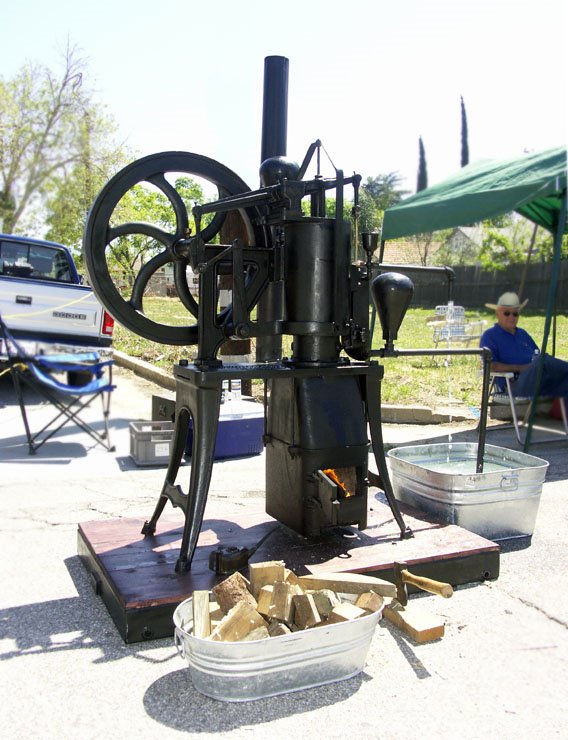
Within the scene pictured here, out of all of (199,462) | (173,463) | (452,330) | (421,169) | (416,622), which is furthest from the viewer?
(421,169)

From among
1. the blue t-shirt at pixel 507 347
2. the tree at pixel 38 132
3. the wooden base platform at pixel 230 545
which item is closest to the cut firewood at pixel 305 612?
the wooden base platform at pixel 230 545

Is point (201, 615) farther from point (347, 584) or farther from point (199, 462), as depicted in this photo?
point (199, 462)

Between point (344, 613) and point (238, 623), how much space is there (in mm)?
368

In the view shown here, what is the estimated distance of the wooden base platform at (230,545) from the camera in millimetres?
2703

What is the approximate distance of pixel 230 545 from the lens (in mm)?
3256

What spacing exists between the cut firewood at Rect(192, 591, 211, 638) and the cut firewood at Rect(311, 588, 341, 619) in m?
0.39

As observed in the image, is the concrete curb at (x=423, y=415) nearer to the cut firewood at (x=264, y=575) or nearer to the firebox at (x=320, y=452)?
the firebox at (x=320, y=452)

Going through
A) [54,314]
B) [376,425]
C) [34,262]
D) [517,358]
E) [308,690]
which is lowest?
[308,690]

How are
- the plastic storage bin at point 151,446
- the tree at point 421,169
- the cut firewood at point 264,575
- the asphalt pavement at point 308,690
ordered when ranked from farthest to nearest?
the tree at point 421,169
the plastic storage bin at point 151,446
the cut firewood at point 264,575
the asphalt pavement at point 308,690

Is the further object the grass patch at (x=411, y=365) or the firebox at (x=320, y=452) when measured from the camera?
the grass patch at (x=411, y=365)

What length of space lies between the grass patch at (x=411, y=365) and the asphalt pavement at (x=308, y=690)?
4.48 meters

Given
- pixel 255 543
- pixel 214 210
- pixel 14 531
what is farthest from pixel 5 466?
pixel 214 210

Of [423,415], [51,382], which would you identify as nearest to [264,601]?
[51,382]

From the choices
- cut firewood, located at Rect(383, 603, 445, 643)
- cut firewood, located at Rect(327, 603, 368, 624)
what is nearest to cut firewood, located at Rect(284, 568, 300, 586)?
cut firewood, located at Rect(327, 603, 368, 624)
